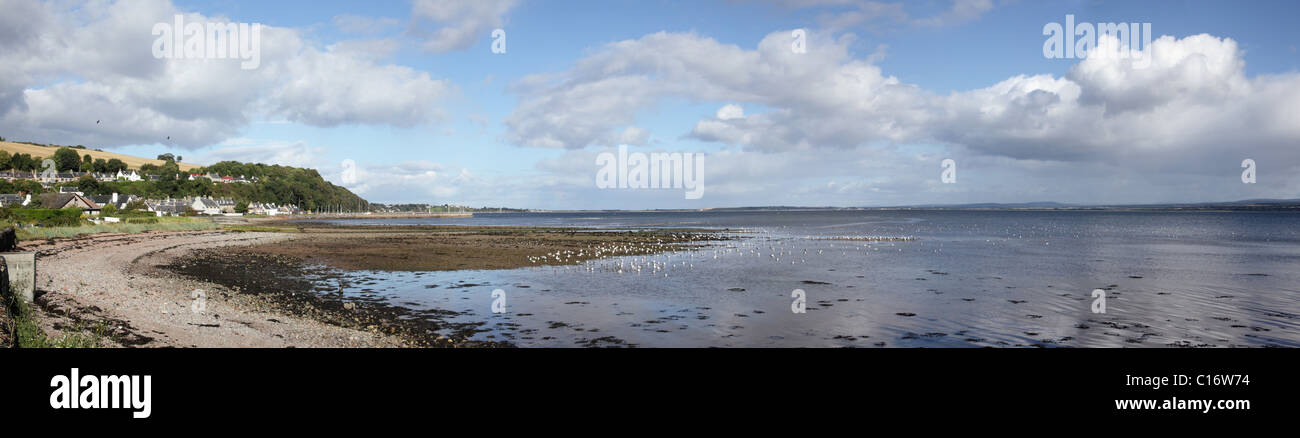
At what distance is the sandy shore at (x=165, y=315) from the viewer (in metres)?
14.4

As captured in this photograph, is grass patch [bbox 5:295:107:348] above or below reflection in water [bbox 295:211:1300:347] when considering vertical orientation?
above

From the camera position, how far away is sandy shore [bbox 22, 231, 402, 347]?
14.4m

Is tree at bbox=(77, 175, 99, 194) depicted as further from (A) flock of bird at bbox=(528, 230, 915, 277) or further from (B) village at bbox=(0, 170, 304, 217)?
(A) flock of bird at bbox=(528, 230, 915, 277)

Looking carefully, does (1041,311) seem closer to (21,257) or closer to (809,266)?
(809,266)

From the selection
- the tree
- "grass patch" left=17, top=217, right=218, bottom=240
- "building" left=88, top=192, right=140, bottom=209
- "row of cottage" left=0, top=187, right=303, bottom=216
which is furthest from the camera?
the tree

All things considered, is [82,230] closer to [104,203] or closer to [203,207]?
[104,203]

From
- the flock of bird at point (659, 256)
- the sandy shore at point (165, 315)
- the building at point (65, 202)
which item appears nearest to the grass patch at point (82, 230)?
the sandy shore at point (165, 315)

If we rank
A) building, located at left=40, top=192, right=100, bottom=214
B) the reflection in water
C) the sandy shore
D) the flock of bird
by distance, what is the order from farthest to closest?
building, located at left=40, top=192, right=100, bottom=214
the flock of bird
the reflection in water
the sandy shore

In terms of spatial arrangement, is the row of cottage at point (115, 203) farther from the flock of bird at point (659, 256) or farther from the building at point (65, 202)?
the flock of bird at point (659, 256)

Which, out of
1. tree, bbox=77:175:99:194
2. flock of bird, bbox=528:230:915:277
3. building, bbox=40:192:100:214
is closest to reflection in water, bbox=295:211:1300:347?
flock of bird, bbox=528:230:915:277

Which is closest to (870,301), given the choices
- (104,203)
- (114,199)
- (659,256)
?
(659,256)

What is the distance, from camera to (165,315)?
16.9m
